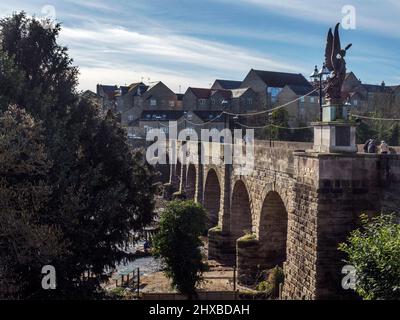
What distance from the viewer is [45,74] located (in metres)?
15.9

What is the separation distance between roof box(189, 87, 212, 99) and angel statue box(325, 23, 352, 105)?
64.1 meters

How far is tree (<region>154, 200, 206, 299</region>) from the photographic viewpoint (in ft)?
59.2

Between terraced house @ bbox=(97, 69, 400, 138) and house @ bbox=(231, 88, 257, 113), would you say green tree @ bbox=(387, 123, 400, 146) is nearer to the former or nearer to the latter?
terraced house @ bbox=(97, 69, 400, 138)

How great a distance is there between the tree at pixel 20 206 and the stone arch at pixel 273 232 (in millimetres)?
11859

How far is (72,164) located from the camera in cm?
1317

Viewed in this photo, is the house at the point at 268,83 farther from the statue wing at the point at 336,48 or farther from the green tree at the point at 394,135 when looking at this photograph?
the statue wing at the point at 336,48

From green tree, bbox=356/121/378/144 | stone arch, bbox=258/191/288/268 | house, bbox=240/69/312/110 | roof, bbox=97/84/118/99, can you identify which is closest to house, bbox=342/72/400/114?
green tree, bbox=356/121/378/144

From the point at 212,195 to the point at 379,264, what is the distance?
987 inches

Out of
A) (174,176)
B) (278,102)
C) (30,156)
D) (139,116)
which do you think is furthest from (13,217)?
(139,116)

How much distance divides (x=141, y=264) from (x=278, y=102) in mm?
43576

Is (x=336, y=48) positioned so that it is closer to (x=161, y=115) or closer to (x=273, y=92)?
(x=273, y=92)

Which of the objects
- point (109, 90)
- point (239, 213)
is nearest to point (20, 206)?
point (239, 213)

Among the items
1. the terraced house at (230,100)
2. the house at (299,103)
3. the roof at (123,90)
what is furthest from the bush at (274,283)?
the roof at (123,90)

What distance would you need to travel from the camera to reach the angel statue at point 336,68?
40.1ft
